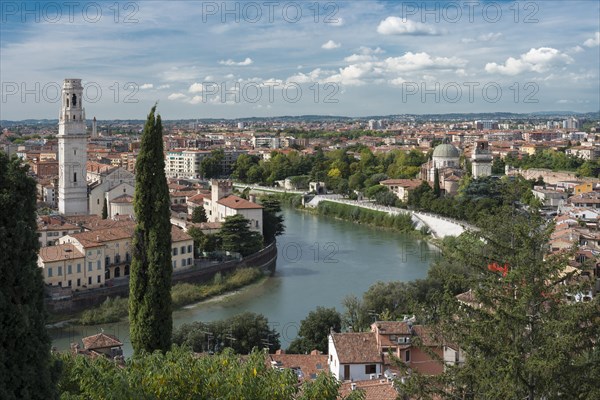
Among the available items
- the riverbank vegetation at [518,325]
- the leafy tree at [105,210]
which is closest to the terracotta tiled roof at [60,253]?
the leafy tree at [105,210]

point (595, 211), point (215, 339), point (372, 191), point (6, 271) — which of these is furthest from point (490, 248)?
point (372, 191)

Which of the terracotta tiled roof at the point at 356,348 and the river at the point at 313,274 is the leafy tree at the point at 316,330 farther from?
the terracotta tiled roof at the point at 356,348

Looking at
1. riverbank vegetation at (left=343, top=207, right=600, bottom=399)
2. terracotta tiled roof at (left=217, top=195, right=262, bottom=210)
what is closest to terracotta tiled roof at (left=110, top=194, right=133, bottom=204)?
terracotta tiled roof at (left=217, top=195, right=262, bottom=210)

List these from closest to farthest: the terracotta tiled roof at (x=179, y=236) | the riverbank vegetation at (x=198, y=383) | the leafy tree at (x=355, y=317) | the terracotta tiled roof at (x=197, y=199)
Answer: the riverbank vegetation at (x=198, y=383)
the leafy tree at (x=355, y=317)
the terracotta tiled roof at (x=179, y=236)
the terracotta tiled roof at (x=197, y=199)

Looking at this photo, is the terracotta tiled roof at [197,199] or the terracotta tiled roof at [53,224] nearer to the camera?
the terracotta tiled roof at [53,224]

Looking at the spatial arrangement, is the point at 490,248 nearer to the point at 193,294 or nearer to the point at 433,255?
the point at 193,294

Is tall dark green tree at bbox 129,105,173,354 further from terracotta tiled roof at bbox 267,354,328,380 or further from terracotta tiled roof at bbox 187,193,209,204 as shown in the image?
terracotta tiled roof at bbox 187,193,209,204
